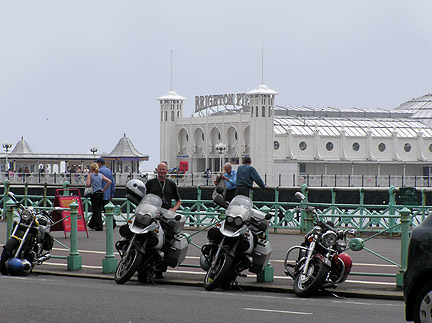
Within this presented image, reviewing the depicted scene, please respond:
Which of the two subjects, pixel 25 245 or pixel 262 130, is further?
pixel 262 130

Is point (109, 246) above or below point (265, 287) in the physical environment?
above

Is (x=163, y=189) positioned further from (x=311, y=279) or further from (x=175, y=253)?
(x=311, y=279)

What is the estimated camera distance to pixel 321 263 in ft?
43.8

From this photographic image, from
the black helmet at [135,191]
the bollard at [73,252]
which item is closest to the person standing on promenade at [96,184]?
the bollard at [73,252]

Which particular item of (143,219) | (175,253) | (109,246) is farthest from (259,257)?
(109,246)

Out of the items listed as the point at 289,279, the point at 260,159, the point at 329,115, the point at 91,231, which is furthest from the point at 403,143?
the point at 289,279

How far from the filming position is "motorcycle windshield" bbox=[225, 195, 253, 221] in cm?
1435

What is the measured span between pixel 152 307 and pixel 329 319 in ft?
7.46

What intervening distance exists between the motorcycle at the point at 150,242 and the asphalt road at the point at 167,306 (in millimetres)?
312

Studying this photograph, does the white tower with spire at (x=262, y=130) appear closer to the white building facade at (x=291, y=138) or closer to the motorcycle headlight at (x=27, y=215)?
the white building facade at (x=291, y=138)

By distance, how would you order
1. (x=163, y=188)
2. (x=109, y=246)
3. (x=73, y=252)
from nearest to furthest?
(x=163, y=188) < (x=109, y=246) < (x=73, y=252)

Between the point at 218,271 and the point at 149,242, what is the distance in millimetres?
1315

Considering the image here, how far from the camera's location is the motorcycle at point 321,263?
13375mm

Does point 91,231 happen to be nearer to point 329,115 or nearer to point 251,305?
point 251,305
